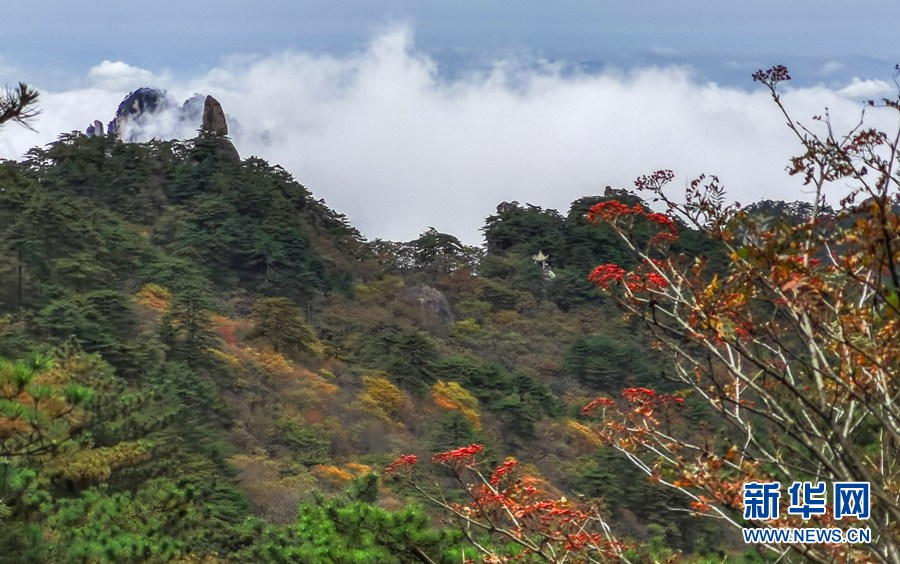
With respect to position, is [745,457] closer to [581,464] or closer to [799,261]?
[799,261]

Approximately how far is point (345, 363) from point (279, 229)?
944 centimetres

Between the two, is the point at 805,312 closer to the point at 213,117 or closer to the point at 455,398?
the point at 455,398

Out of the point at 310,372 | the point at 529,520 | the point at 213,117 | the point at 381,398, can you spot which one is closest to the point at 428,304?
the point at 310,372


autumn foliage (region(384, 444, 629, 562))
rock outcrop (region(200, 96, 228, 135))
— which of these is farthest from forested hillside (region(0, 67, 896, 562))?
rock outcrop (region(200, 96, 228, 135))

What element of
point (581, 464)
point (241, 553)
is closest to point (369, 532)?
point (241, 553)

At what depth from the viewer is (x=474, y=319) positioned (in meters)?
34.1

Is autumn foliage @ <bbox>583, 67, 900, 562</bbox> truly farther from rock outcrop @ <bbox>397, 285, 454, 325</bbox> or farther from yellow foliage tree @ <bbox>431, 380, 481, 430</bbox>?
rock outcrop @ <bbox>397, 285, 454, 325</bbox>

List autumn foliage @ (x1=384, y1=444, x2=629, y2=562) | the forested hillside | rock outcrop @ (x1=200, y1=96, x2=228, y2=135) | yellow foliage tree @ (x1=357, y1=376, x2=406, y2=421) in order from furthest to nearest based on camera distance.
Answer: rock outcrop @ (x1=200, y1=96, x2=228, y2=135), yellow foliage tree @ (x1=357, y1=376, x2=406, y2=421), the forested hillside, autumn foliage @ (x1=384, y1=444, x2=629, y2=562)

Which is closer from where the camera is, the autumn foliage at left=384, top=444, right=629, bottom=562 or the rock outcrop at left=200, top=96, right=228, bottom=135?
the autumn foliage at left=384, top=444, right=629, bottom=562

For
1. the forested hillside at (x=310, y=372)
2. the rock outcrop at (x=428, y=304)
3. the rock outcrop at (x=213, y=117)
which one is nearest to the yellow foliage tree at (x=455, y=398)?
the forested hillside at (x=310, y=372)

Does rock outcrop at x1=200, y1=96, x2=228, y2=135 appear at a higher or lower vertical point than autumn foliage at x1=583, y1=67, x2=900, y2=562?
higher

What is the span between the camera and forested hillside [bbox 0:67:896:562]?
4891 millimetres

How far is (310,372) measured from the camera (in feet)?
77.8

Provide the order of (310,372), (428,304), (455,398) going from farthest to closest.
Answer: (428,304)
(455,398)
(310,372)
